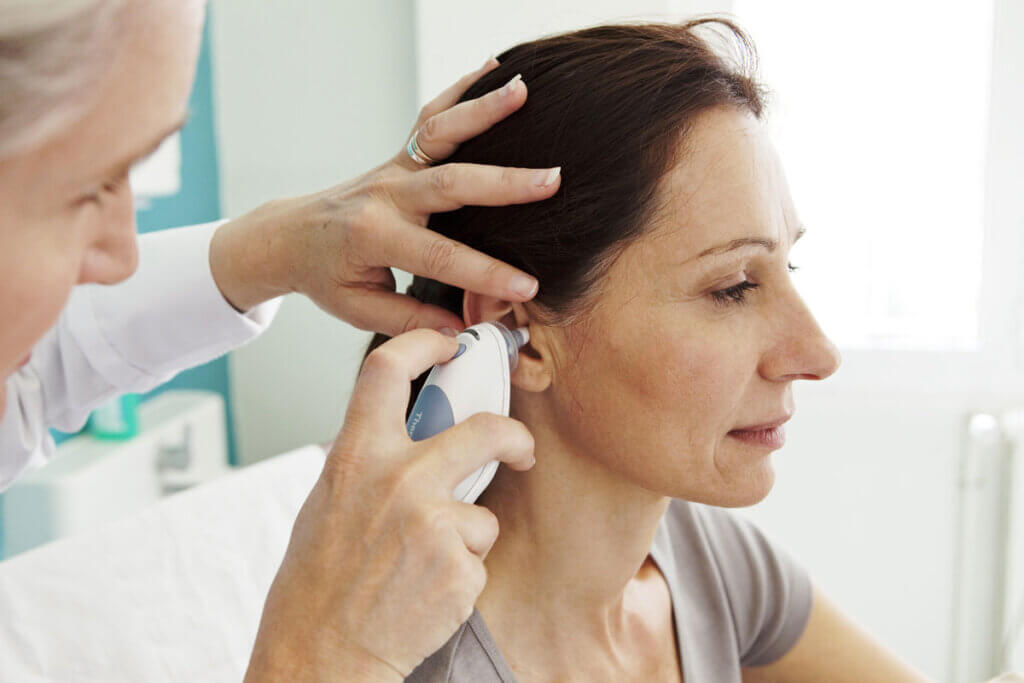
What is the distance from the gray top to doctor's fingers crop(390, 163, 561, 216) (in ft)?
1.76

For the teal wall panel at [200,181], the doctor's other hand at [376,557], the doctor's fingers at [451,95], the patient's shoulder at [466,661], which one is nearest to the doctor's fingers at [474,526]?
the doctor's other hand at [376,557]

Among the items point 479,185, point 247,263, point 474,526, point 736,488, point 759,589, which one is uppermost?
point 479,185

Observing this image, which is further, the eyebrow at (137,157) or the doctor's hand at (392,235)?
the doctor's hand at (392,235)

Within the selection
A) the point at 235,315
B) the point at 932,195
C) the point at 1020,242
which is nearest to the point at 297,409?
the point at 235,315

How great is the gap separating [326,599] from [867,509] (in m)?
1.94

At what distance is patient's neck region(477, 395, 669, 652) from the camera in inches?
39.6

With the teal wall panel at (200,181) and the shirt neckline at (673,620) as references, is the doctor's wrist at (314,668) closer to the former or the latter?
the shirt neckline at (673,620)

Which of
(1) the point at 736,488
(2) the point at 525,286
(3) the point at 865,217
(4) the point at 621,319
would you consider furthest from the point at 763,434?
(3) the point at 865,217

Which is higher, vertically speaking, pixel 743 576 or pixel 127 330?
pixel 127 330

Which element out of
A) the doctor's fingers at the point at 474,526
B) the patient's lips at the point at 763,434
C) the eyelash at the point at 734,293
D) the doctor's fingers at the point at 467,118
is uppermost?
the doctor's fingers at the point at 467,118

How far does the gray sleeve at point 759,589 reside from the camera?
3.98 ft

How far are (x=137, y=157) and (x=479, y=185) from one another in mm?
344

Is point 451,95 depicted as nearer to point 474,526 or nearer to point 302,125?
point 474,526

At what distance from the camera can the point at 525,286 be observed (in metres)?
0.89
